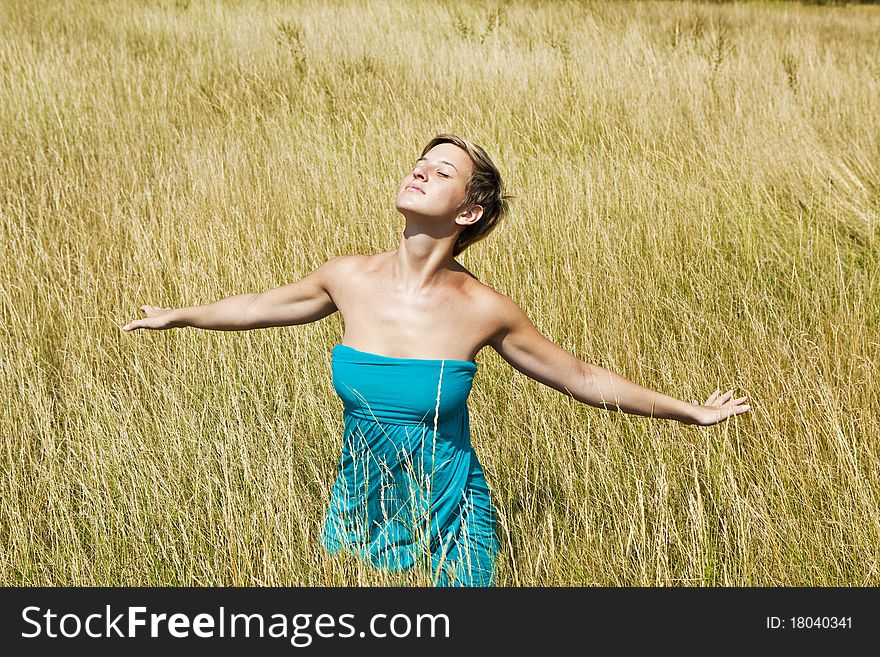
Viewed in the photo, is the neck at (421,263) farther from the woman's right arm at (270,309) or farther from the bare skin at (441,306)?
the woman's right arm at (270,309)

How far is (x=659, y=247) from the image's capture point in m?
4.12

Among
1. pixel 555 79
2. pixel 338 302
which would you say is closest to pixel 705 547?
pixel 338 302

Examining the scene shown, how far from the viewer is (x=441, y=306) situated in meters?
2.07

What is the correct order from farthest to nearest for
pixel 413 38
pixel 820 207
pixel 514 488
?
pixel 413 38 → pixel 820 207 → pixel 514 488

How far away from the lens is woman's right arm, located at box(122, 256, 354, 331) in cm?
227

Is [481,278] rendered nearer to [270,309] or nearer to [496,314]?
[270,309]

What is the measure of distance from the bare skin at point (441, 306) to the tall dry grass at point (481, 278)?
397mm

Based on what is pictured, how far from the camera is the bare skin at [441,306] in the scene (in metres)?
2.07

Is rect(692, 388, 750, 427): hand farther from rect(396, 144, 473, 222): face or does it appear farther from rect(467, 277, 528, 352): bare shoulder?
rect(396, 144, 473, 222): face

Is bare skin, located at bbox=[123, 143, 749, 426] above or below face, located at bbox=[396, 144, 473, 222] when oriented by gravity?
below

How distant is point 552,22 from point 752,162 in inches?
157

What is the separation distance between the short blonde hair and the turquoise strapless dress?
0.34 m

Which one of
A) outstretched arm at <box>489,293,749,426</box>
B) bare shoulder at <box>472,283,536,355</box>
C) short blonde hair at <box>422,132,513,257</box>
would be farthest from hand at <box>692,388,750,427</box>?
short blonde hair at <box>422,132,513,257</box>

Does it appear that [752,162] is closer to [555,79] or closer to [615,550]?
[555,79]
